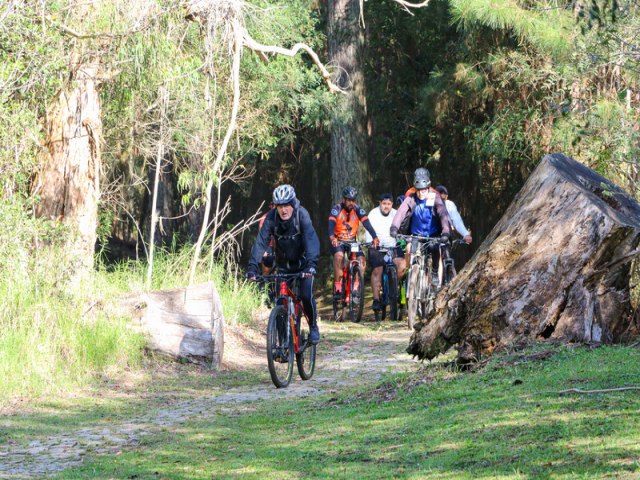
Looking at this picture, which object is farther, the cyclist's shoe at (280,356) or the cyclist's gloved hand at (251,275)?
the cyclist's shoe at (280,356)

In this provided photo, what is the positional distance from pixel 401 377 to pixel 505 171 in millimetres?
15068

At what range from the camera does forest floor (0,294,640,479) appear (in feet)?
20.3

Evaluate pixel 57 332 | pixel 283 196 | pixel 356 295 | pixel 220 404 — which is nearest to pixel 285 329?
pixel 220 404

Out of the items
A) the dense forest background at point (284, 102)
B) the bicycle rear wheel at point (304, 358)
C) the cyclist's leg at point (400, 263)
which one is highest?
the dense forest background at point (284, 102)

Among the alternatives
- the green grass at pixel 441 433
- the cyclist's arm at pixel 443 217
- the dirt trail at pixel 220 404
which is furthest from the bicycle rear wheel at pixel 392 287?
the green grass at pixel 441 433

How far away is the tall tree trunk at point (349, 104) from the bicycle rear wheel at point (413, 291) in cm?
834

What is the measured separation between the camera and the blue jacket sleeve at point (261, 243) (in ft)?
35.0

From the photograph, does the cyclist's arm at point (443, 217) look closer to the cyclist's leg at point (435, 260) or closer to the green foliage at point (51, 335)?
the cyclist's leg at point (435, 260)

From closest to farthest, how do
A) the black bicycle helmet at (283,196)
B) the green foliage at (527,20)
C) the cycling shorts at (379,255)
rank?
the black bicycle helmet at (283,196)
the cycling shorts at (379,255)
the green foliage at (527,20)

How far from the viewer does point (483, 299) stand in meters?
9.24

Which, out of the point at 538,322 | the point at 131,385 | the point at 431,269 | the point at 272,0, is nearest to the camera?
the point at 538,322

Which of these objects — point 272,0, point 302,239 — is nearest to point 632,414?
point 302,239

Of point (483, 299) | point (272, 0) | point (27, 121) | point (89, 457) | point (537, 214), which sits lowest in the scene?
point (89, 457)

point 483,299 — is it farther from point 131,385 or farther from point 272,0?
point 272,0
